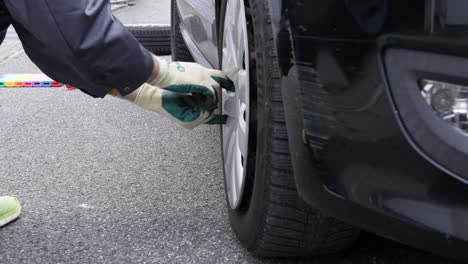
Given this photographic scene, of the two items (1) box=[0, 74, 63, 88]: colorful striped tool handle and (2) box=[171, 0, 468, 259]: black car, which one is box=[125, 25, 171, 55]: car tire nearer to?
(1) box=[0, 74, 63, 88]: colorful striped tool handle

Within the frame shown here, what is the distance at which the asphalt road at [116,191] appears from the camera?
75.4 inches

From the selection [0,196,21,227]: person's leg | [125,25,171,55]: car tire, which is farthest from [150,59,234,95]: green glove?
[125,25,171,55]: car tire

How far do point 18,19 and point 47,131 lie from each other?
1.68 metres

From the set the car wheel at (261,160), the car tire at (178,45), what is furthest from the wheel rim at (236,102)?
the car tire at (178,45)

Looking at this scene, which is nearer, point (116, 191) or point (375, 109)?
point (375, 109)

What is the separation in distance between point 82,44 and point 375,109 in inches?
33.1

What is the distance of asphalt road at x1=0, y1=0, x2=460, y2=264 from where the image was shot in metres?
1.92

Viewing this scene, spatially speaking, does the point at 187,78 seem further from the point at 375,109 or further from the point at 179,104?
the point at 375,109

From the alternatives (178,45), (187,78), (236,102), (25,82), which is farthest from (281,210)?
(178,45)

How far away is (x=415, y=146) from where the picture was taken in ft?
3.39

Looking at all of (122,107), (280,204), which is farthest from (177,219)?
(122,107)

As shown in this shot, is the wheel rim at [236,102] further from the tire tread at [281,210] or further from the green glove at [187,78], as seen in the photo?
the tire tread at [281,210]

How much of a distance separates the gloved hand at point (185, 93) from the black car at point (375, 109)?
554 millimetres

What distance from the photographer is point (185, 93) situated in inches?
80.2
